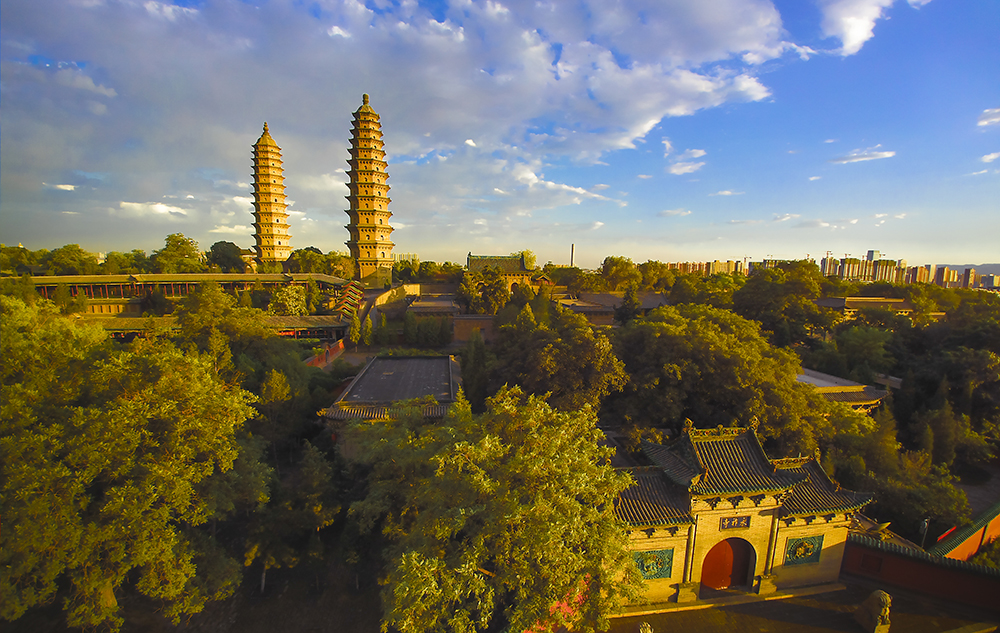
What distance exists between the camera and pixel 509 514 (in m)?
6.11

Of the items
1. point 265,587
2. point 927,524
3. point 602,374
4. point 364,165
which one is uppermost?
point 364,165

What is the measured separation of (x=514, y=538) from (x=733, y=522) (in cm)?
584

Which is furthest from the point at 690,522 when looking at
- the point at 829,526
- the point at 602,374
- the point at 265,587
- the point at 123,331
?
the point at 123,331

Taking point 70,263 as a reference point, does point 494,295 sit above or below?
below

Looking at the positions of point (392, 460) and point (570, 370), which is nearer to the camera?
point (392, 460)

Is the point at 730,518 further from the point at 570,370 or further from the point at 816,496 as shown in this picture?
the point at 570,370

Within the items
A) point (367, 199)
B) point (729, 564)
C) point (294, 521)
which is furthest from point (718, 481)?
point (367, 199)

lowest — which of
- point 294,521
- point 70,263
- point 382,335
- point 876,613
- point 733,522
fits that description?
point 876,613

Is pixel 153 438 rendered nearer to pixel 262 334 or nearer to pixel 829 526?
pixel 262 334

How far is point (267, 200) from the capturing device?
172 ft

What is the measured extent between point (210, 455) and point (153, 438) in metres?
1.02

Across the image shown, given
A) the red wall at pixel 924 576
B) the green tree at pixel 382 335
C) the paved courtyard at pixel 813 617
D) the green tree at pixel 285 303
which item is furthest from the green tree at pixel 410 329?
the red wall at pixel 924 576

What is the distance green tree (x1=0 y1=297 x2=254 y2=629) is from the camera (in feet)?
22.6

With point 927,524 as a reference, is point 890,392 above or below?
above
